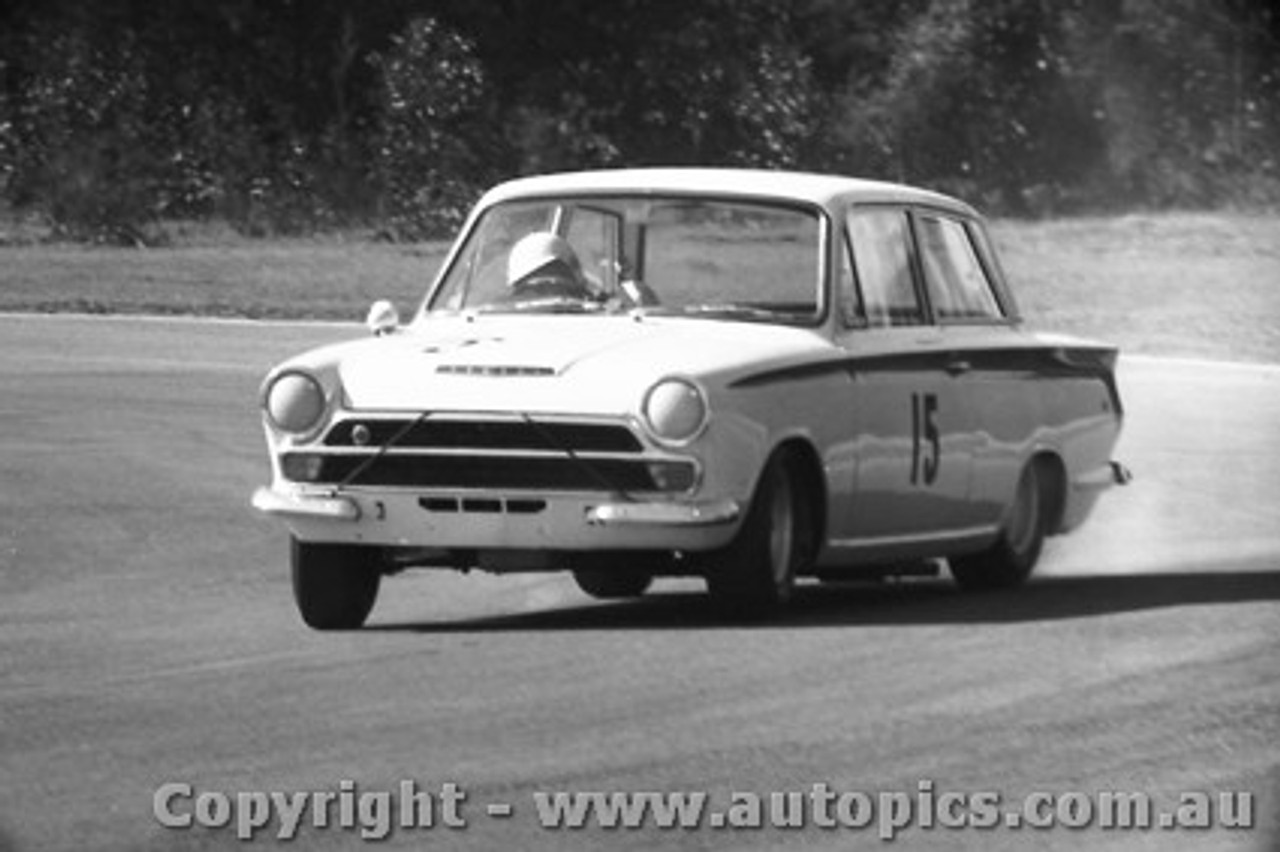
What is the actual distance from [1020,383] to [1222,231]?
2453 centimetres

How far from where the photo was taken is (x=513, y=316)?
1315 centimetres

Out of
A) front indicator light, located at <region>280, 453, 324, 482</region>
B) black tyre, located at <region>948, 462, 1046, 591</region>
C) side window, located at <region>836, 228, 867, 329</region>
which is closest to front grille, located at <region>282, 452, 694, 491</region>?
front indicator light, located at <region>280, 453, 324, 482</region>

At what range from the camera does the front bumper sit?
1198 cm

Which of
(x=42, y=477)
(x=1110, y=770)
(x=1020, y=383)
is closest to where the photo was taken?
(x=1110, y=770)

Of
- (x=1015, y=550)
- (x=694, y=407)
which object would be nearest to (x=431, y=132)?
(x=1015, y=550)

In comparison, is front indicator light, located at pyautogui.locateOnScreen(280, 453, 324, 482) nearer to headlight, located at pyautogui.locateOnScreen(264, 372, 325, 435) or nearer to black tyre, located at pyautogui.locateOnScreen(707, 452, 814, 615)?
headlight, located at pyautogui.locateOnScreen(264, 372, 325, 435)

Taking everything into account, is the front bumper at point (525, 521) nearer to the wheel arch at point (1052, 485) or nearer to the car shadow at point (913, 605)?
the car shadow at point (913, 605)

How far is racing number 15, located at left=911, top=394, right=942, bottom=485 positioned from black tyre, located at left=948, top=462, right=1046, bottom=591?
27.0 inches

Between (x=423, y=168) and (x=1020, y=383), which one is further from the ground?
(x=1020, y=383)

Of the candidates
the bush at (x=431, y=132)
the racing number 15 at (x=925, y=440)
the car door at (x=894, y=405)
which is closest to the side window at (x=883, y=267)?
the car door at (x=894, y=405)

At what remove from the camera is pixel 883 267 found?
13789 millimetres

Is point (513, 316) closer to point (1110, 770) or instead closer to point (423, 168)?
point (1110, 770)

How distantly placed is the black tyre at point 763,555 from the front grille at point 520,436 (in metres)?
0.42

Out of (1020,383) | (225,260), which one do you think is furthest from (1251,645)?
(225,260)
